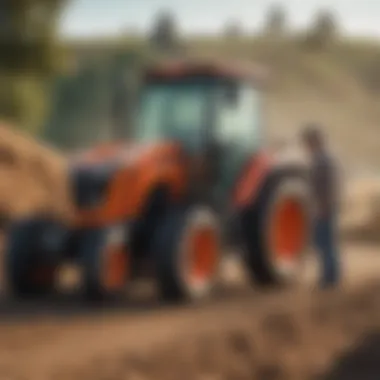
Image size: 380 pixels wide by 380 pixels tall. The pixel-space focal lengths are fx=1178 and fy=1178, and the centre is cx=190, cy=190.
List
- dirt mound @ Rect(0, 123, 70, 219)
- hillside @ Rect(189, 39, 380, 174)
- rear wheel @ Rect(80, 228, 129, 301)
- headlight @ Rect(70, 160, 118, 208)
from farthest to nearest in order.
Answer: hillside @ Rect(189, 39, 380, 174) < dirt mound @ Rect(0, 123, 70, 219) < headlight @ Rect(70, 160, 118, 208) < rear wheel @ Rect(80, 228, 129, 301)

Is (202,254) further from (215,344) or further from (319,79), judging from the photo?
(319,79)

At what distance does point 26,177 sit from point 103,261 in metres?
6.04

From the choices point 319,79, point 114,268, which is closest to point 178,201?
point 114,268

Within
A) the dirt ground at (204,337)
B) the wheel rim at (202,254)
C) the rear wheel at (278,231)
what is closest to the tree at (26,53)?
the rear wheel at (278,231)

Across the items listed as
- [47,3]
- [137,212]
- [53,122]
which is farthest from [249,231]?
[53,122]

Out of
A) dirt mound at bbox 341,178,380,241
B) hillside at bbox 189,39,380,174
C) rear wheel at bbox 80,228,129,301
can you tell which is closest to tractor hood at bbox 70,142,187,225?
rear wheel at bbox 80,228,129,301

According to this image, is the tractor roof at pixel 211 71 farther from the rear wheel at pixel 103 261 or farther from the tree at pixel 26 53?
the tree at pixel 26 53

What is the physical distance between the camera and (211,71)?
8664mm

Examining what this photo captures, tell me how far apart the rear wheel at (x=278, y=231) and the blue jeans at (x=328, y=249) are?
0.24 meters

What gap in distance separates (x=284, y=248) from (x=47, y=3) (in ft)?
38.0

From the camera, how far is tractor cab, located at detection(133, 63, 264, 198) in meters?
8.61

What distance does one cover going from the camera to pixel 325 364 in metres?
7.22

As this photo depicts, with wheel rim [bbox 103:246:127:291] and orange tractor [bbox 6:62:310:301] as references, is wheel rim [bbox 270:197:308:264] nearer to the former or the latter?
orange tractor [bbox 6:62:310:301]

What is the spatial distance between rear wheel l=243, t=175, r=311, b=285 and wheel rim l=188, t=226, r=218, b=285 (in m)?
0.55
